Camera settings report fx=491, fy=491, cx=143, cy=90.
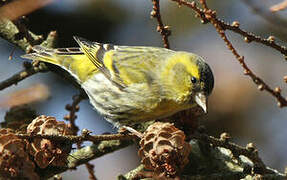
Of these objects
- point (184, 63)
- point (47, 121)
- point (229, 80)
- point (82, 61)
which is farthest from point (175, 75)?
point (229, 80)

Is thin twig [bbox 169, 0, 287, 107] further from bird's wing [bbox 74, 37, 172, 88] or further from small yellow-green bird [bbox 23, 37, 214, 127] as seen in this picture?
bird's wing [bbox 74, 37, 172, 88]

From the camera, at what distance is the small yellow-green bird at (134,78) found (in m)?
2.50

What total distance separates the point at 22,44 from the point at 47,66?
175 mm

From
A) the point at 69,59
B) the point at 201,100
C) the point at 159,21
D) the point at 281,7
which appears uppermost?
the point at 69,59

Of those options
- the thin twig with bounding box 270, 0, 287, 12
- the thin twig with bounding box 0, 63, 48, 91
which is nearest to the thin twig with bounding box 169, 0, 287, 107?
the thin twig with bounding box 270, 0, 287, 12

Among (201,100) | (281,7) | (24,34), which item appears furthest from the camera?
(24,34)

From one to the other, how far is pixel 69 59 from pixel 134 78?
0.42 metres

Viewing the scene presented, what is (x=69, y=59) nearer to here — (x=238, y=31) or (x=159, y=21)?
(x=159, y=21)

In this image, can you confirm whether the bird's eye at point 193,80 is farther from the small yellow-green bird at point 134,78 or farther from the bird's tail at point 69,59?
the bird's tail at point 69,59

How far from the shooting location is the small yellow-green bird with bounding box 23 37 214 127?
250 cm

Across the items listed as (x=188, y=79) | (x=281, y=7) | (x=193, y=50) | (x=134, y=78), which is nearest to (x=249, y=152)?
(x=281, y=7)

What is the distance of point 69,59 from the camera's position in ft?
9.68

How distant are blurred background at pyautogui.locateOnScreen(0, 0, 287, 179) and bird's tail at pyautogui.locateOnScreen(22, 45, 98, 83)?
1.92 ft

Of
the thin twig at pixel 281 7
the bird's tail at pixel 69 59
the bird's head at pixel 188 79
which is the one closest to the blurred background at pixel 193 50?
the bird's tail at pixel 69 59
